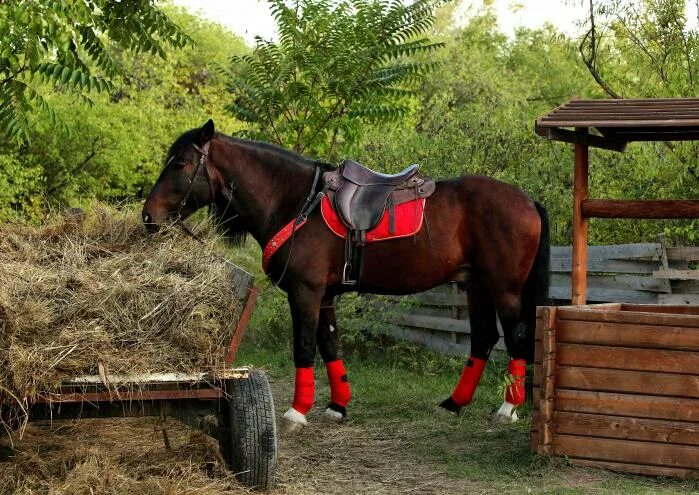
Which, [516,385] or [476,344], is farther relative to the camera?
[476,344]

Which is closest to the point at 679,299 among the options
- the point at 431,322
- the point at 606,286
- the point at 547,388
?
the point at 606,286

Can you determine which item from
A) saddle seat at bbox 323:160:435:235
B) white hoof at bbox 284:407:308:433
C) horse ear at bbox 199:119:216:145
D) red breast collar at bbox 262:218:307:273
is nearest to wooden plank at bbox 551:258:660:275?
saddle seat at bbox 323:160:435:235

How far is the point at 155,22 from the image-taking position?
8953 mm

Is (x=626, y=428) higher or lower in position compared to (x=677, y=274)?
lower

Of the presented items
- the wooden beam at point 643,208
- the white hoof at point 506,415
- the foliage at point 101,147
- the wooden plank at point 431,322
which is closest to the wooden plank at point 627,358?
the wooden beam at point 643,208

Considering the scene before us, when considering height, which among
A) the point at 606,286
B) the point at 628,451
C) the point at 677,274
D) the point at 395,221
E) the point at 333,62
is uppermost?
the point at 333,62

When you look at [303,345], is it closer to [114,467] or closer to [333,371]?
[333,371]

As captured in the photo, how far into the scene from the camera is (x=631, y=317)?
17.8 ft

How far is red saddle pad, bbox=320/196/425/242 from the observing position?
6730 mm

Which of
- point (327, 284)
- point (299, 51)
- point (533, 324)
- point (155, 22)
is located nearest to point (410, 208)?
point (327, 284)

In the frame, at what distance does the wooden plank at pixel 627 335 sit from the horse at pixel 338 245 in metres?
1.53

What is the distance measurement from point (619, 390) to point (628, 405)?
0.10m

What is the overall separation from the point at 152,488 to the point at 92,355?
880 millimetres

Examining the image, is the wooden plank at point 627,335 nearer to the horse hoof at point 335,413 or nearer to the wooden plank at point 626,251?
the horse hoof at point 335,413
